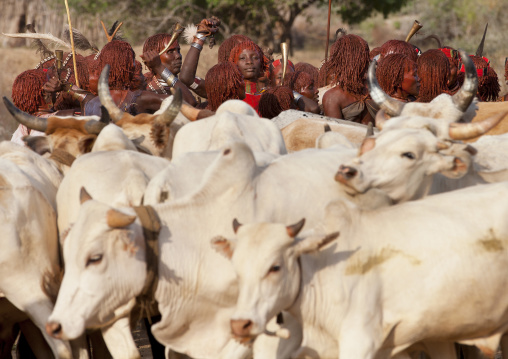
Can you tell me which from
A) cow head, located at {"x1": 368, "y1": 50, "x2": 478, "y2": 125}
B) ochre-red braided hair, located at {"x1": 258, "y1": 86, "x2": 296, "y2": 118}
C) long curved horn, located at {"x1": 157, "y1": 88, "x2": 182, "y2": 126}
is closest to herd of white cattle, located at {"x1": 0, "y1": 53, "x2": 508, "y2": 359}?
cow head, located at {"x1": 368, "y1": 50, "x2": 478, "y2": 125}

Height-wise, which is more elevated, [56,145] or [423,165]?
[423,165]

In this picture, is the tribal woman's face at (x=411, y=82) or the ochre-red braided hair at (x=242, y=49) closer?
the tribal woman's face at (x=411, y=82)

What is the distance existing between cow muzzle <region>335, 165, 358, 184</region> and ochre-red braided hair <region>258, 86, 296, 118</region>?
2941 millimetres

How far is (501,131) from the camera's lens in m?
7.29

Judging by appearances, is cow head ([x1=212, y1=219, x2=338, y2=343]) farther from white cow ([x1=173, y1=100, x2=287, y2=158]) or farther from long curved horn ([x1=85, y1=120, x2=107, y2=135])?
long curved horn ([x1=85, y1=120, x2=107, y2=135])

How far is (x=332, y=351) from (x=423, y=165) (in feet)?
3.77

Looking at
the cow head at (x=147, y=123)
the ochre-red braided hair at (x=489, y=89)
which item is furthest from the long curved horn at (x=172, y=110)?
the ochre-red braided hair at (x=489, y=89)

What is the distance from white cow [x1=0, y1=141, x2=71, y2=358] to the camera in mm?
5762

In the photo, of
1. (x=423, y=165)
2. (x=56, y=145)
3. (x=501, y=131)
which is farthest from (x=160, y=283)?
(x=501, y=131)

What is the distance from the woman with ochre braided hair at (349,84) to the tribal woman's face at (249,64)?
63 centimetres

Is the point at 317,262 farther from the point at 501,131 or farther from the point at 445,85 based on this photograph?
the point at 445,85

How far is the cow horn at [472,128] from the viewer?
5.58 m

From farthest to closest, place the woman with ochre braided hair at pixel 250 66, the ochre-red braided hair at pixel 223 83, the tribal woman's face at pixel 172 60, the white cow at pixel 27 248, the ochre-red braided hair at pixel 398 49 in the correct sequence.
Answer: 1. the ochre-red braided hair at pixel 398 49
2. the tribal woman's face at pixel 172 60
3. the woman with ochre braided hair at pixel 250 66
4. the ochre-red braided hair at pixel 223 83
5. the white cow at pixel 27 248

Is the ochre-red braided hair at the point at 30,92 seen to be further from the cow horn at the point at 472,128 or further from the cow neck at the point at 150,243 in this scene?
the cow horn at the point at 472,128
